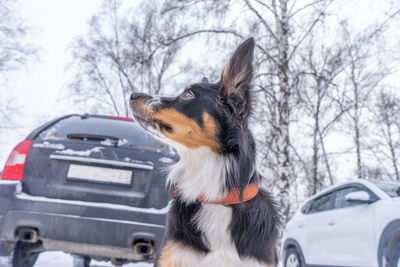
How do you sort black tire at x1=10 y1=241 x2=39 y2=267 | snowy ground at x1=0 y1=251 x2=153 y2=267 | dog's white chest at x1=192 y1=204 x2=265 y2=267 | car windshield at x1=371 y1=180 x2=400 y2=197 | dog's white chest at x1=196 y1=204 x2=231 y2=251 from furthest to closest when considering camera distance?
snowy ground at x1=0 y1=251 x2=153 y2=267 < car windshield at x1=371 y1=180 x2=400 y2=197 < black tire at x1=10 y1=241 x2=39 y2=267 < dog's white chest at x1=196 y1=204 x2=231 y2=251 < dog's white chest at x1=192 y1=204 x2=265 y2=267

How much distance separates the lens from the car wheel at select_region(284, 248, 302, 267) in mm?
6045

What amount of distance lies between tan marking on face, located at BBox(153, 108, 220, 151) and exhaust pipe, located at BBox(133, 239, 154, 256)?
139cm

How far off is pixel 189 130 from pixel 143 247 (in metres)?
1.59

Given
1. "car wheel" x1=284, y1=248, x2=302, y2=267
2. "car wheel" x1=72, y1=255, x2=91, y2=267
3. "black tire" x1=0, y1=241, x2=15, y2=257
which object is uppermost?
"black tire" x1=0, y1=241, x2=15, y2=257

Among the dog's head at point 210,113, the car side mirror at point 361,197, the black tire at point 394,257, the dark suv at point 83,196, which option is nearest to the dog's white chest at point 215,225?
the dog's head at point 210,113

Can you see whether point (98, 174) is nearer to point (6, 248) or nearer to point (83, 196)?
point (83, 196)

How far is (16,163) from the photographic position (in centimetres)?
327

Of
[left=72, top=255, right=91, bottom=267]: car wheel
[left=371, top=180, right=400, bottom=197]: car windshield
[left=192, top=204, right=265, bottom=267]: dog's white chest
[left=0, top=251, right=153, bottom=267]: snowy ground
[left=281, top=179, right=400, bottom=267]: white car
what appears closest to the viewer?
[left=192, top=204, right=265, bottom=267]: dog's white chest

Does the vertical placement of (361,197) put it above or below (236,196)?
below

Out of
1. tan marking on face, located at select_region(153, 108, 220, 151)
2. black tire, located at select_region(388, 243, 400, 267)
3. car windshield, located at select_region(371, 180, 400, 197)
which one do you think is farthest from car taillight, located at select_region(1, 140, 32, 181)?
car windshield, located at select_region(371, 180, 400, 197)

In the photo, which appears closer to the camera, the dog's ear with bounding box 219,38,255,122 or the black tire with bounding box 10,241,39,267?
the dog's ear with bounding box 219,38,255,122

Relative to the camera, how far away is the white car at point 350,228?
385cm

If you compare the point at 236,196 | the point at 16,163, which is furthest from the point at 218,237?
the point at 16,163

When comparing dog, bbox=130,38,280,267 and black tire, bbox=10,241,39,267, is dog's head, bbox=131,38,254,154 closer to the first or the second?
dog, bbox=130,38,280,267
